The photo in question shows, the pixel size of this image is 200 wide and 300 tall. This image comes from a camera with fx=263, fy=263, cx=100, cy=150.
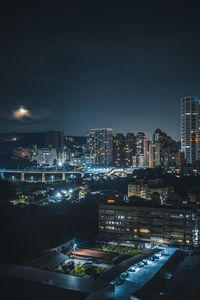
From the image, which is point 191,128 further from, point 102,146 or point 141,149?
point 102,146

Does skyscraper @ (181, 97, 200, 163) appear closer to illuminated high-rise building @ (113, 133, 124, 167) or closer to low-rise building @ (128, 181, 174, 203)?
illuminated high-rise building @ (113, 133, 124, 167)

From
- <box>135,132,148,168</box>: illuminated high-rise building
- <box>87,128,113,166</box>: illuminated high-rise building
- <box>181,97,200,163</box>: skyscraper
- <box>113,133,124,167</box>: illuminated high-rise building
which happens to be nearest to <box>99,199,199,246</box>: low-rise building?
<box>181,97,200,163</box>: skyscraper

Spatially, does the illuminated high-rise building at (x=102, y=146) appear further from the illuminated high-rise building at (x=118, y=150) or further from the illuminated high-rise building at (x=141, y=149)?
the illuminated high-rise building at (x=141, y=149)

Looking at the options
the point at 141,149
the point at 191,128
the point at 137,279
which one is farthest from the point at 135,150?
the point at 137,279

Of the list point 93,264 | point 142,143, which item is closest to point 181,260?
point 93,264

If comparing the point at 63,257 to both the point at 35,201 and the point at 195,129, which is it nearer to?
the point at 35,201
